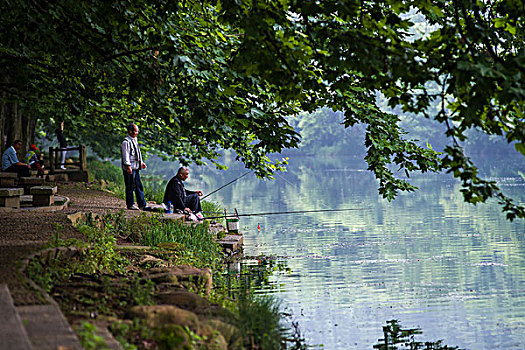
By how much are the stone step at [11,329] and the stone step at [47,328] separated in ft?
0.31

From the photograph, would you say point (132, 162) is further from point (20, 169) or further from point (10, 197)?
point (20, 169)

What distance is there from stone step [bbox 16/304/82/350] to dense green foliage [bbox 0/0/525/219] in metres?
2.76

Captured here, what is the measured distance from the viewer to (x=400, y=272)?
1219 centimetres

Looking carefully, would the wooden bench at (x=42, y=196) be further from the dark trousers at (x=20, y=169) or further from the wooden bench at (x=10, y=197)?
the dark trousers at (x=20, y=169)

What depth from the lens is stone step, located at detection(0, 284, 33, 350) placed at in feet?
12.1

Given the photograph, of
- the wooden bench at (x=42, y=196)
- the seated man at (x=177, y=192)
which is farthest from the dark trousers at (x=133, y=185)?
the wooden bench at (x=42, y=196)

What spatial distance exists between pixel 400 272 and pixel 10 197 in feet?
24.5

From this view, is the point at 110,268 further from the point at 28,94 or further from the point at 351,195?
the point at 351,195

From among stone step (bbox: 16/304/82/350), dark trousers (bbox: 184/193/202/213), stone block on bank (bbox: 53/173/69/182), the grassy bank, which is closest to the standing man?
dark trousers (bbox: 184/193/202/213)

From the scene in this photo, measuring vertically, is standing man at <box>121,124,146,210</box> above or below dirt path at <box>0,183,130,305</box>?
above

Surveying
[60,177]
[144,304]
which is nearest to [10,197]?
[144,304]

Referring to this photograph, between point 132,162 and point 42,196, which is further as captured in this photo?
point 132,162

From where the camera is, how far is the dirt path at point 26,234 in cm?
502

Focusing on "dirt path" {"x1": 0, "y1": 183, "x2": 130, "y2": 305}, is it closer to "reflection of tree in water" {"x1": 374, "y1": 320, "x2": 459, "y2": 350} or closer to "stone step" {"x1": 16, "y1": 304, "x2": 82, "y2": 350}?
"stone step" {"x1": 16, "y1": 304, "x2": 82, "y2": 350}
